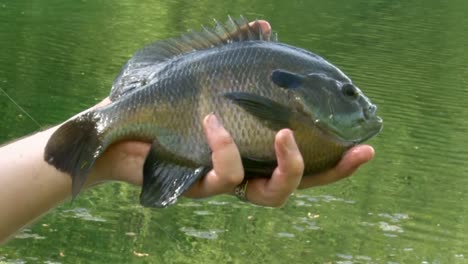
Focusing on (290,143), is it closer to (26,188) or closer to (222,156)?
(222,156)

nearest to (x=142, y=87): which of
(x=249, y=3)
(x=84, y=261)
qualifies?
(x=84, y=261)

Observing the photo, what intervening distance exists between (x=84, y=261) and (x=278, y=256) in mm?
1889

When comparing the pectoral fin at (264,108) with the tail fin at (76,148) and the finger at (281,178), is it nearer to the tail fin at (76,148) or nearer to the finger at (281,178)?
the finger at (281,178)

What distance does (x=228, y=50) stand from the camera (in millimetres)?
3174

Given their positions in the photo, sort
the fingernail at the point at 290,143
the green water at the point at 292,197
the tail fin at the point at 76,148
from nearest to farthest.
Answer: the fingernail at the point at 290,143, the tail fin at the point at 76,148, the green water at the point at 292,197

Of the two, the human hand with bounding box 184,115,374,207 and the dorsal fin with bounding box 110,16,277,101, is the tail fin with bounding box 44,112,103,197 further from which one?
the human hand with bounding box 184,115,374,207

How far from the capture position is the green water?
9.40 metres

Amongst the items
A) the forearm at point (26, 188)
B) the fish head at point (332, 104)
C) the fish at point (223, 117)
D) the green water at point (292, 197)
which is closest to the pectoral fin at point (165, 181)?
the fish at point (223, 117)

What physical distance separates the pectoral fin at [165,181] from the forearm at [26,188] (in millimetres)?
253

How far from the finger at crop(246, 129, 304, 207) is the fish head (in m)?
0.16

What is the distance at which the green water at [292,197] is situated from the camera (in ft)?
30.8

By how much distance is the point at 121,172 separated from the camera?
3.31 meters

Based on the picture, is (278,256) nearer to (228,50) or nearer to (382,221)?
(382,221)

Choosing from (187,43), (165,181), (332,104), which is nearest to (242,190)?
(165,181)
